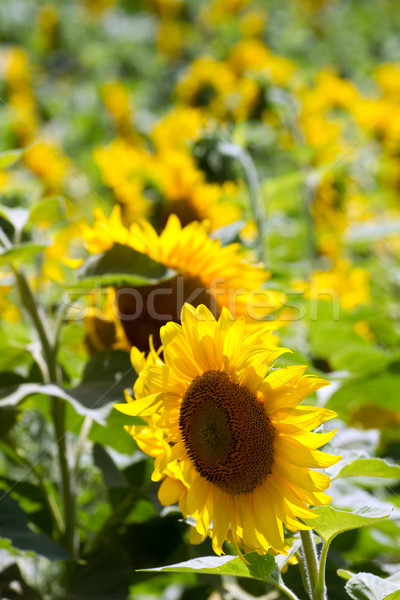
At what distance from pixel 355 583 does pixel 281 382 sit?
19 cm

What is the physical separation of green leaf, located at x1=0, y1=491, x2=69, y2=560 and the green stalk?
10 cm

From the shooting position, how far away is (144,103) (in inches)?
130

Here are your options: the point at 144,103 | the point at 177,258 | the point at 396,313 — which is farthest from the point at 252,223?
the point at 144,103

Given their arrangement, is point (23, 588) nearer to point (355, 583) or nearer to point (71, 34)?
point (355, 583)

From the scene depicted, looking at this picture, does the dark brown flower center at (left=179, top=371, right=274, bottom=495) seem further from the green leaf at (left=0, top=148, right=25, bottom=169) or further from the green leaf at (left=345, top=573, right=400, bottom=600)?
the green leaf at (left=0, top=148, right=25, bottom=169)

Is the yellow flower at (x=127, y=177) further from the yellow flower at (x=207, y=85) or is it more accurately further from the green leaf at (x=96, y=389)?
the green leaf at (x=96, y=389)

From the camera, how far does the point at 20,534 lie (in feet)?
2.39

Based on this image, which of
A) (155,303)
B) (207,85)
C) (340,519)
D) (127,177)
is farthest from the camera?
(207,85)

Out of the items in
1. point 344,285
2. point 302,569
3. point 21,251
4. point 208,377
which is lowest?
point 344,285

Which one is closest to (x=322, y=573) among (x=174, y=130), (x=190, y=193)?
(x=190, y=193)

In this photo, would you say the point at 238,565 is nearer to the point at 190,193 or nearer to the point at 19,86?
the point at 190,193

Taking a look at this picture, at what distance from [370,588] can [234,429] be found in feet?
0.59

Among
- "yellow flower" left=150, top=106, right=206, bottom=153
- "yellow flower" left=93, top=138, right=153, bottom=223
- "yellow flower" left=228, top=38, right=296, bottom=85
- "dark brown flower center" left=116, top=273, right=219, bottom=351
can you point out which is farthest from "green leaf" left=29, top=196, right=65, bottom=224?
"yellow flower" left=228, top=38, right=296, bottom=85

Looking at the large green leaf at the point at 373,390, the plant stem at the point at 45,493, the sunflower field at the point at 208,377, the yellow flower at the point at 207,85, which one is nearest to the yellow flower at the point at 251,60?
the yellow flower at the point at 207,85
